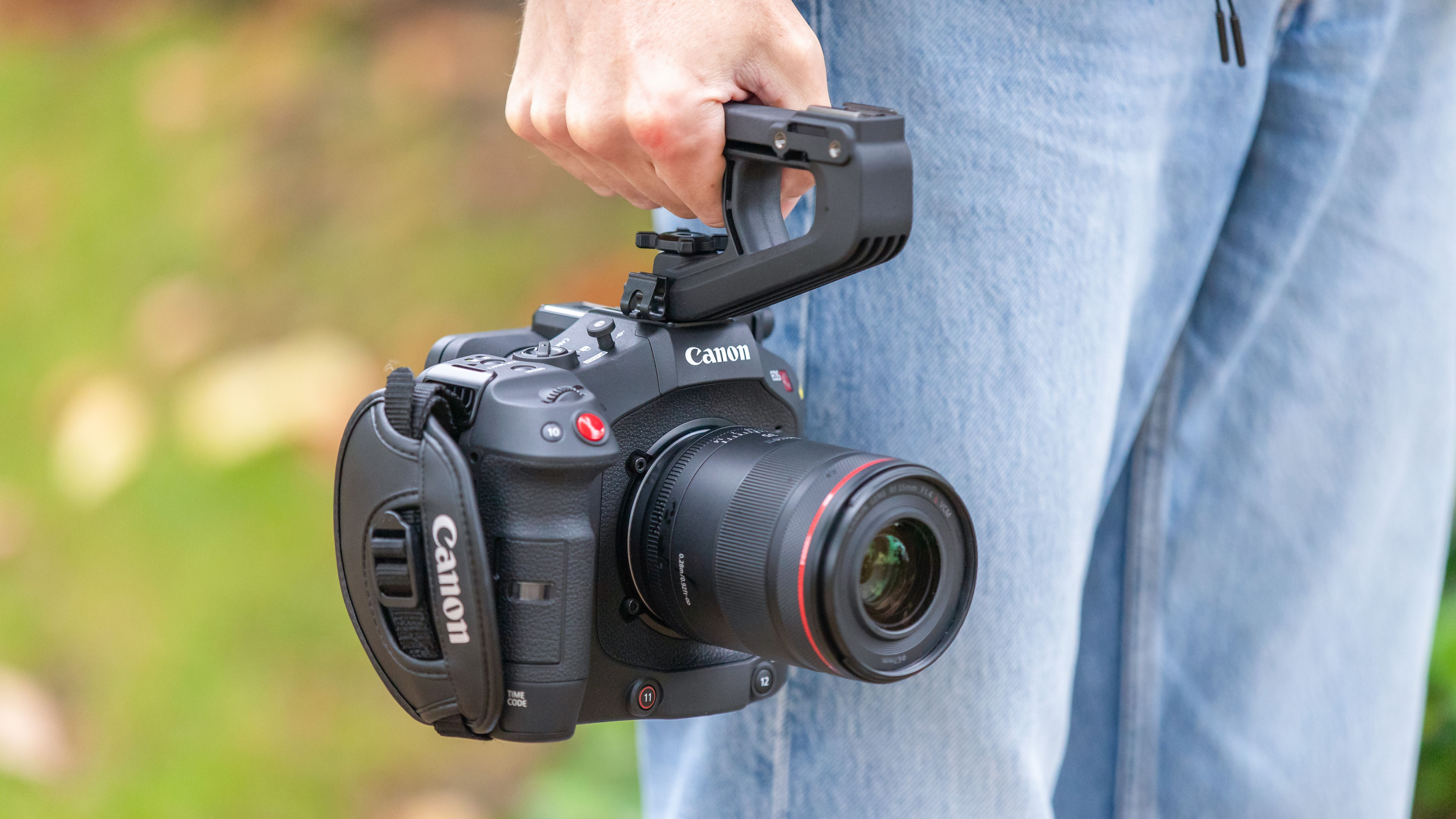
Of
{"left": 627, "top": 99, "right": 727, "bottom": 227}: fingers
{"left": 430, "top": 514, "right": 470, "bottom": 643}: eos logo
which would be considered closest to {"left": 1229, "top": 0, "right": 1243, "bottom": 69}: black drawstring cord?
{"left": 627, "top": 99, "right": 727, "bottom": 227}: fingers

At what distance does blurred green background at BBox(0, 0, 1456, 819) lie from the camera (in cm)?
167

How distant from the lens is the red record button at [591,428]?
77 cm

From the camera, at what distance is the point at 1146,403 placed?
3.16ft

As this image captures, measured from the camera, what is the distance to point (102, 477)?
1947 millimetres

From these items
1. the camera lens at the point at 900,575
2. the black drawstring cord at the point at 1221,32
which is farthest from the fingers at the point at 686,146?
the black drawstring cord at the point at 1221,32

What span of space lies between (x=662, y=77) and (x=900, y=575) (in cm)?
32

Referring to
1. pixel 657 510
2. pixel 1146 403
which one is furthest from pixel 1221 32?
pixel 657 510

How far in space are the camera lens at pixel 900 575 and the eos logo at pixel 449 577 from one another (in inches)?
9.1

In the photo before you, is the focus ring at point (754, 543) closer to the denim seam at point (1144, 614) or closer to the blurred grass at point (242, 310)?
the denim seam at point (1144, 614)

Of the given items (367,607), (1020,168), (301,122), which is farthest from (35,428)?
(1020,168)

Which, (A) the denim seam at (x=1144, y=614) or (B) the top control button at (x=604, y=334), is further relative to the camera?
(A) the denim seam at (x=1144, y=614)

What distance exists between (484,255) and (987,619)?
4.70 feet

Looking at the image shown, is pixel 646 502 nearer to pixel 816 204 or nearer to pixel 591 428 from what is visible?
pixel 591 428

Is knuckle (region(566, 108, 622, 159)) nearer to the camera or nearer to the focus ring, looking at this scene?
the camera
